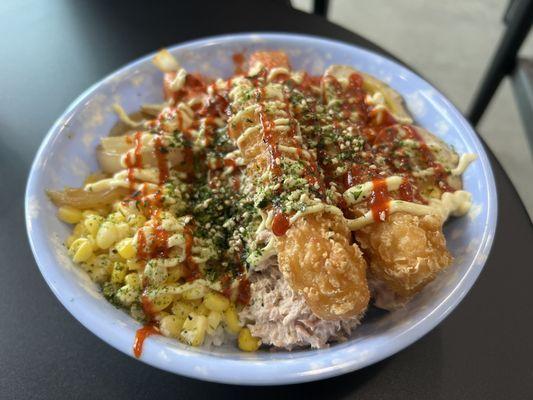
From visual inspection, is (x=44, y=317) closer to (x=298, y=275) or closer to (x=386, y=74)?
(x=298, y=275)

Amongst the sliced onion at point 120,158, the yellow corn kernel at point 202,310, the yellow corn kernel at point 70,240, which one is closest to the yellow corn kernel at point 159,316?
the yellow corn kernel at point 202,310

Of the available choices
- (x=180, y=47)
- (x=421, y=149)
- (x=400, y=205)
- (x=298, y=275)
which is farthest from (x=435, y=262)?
(x=180, y=47)

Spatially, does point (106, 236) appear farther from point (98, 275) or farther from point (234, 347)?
point (234, 347)

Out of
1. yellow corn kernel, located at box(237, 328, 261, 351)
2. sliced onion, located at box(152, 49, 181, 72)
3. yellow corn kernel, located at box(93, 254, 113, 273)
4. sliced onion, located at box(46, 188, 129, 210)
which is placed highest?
sliced onion, located at box(152, 49, 181, 72)

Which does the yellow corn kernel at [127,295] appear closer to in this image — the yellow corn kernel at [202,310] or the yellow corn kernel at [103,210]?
the yellow corn kernel at [202,310]

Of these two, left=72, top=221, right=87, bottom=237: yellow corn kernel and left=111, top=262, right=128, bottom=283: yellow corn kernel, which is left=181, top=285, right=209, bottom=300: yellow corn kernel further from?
left=72, top=221, right=87, bottom=237: yellow corn kernel

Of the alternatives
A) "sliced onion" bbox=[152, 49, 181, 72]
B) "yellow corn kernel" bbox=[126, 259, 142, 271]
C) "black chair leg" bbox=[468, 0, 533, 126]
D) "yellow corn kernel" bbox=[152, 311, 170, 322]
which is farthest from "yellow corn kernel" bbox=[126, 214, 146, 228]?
"black chair leg" bbox=[468, 0, 533, 126]

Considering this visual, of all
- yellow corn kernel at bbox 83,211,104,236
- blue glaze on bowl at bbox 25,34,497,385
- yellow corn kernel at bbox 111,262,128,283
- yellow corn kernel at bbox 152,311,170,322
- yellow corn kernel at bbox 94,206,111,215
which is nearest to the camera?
blue glaze on bowl at bbox 25,34,497,385
